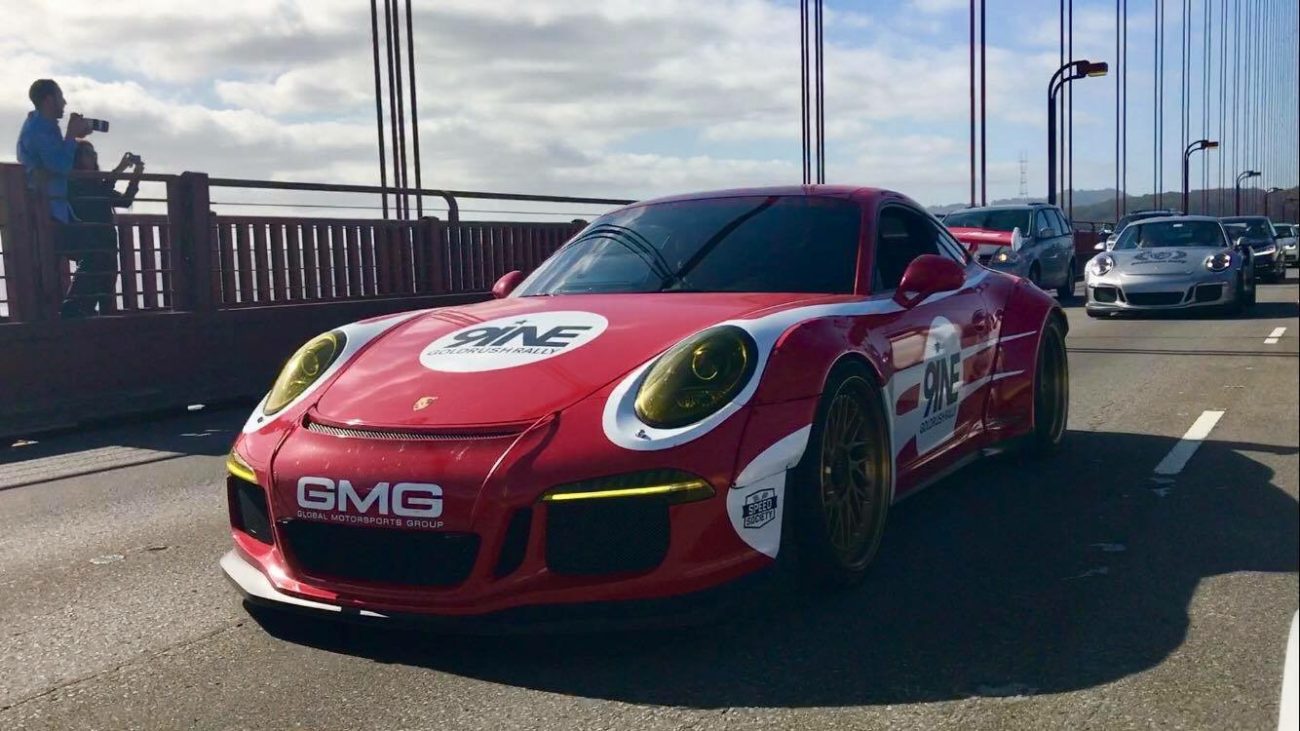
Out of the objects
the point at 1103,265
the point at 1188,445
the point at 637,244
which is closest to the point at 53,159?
the point at 637,244

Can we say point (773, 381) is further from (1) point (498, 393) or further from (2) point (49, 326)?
(2) point (49, 326)

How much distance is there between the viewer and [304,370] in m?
4.04

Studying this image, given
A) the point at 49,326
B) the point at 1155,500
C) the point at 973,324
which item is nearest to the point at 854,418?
the point at 973,324

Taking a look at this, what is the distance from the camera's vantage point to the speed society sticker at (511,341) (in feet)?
12.1

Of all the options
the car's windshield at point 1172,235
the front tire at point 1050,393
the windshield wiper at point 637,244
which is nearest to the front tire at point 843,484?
the windshield wiper at point 637,244

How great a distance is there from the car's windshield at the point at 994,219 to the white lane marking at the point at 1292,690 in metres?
16.9

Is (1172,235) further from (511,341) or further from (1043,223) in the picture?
(511,341)

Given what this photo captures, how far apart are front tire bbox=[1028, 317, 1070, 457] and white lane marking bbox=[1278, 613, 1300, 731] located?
189 inches

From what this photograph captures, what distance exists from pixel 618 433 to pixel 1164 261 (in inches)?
561

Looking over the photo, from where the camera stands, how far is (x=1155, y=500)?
5.11 m

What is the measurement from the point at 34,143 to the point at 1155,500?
25.3 feet

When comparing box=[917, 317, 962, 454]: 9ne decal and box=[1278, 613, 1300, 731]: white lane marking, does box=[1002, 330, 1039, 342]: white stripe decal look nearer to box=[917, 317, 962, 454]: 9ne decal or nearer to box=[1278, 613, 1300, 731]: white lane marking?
box=[917, 317, 962, 454]: 9ne decal

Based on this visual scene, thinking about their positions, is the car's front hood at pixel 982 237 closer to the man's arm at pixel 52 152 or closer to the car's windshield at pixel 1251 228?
the man's arm at pixel 52 152

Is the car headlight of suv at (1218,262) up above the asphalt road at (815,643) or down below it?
above
